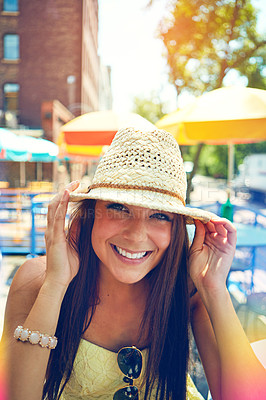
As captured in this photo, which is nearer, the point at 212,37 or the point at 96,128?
the point at 96,128

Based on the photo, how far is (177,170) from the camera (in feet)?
3.85

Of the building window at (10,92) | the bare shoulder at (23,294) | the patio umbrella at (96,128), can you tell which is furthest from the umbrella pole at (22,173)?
the bare shoulder at (23,294)

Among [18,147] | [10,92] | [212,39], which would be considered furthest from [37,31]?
[212,39]

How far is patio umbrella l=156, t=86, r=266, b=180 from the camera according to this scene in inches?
129

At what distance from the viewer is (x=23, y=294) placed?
1.19 m

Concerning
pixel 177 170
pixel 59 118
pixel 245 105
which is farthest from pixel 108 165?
pixel 59 118

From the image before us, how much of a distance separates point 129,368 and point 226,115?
2.89m

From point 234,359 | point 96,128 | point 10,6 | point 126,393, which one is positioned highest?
point 10,6

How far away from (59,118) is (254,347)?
678 inches

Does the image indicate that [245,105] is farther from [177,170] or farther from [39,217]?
[39,217]

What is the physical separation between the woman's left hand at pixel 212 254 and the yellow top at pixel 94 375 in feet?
1.70

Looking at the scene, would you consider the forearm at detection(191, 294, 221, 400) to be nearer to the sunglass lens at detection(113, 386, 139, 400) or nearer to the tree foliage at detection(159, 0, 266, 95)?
the sunglass lens at detection(113, 386, 139, 400)

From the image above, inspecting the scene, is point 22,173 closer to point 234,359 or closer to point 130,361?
point 130,361

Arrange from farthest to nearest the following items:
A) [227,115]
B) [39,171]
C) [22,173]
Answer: [39,171] < [22,173] < [227,115]
